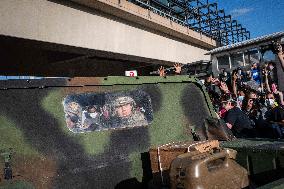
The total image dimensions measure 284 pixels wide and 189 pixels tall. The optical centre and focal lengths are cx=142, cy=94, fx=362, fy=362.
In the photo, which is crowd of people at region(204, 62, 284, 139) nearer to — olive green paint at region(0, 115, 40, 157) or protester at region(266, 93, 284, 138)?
protester at region(266, 93, 284, 138)

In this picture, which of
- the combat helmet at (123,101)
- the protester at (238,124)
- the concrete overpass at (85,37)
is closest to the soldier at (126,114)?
the combat helmet at (123,101)

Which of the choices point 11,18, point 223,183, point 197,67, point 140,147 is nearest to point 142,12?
point 197,67

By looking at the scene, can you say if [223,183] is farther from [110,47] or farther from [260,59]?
[110,47]

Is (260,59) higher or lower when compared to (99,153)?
higher

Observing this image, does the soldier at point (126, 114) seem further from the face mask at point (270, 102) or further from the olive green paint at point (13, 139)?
the face mask at point (270, 102)

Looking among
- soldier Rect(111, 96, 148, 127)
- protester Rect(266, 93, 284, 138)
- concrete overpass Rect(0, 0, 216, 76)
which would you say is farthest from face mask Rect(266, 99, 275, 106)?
concrete overpass Rect(0, 0, 216, 76)

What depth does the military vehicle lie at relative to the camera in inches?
120

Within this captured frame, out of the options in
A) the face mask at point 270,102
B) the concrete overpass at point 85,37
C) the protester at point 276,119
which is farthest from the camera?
the concrete overpass at point 85,37

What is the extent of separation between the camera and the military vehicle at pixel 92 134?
3.04 meters

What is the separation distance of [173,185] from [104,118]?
1216 millimetres

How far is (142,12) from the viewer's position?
15789 mm

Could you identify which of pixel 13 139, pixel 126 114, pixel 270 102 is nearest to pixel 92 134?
pixel 126 114

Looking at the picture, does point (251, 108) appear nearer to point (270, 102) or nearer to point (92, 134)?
point (270, 102)

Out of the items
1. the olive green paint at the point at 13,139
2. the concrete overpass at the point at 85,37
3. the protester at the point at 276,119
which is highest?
the concrete overpass at the point at 85,37
